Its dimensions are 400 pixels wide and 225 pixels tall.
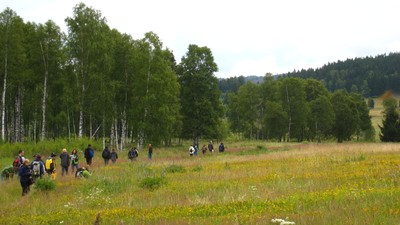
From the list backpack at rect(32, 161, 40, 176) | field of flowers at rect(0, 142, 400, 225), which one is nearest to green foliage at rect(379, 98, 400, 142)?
field of flowers at rect(0, 142, 400, 225)

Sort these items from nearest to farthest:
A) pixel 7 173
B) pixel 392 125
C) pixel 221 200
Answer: pixel 221 200, pixel 7 173, pixel 392 125

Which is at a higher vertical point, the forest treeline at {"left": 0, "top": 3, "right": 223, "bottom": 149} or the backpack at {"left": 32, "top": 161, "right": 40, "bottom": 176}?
the forest treeline at {"left": 0, "top": 3, "right": 223, "bottom": 149}

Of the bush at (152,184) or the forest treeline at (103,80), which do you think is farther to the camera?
the forest treeline at (103,80)

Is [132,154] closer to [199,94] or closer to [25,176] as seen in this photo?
[25,176]

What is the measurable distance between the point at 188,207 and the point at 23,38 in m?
32.8

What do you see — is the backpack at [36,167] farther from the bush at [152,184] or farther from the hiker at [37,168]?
the bush at [152,184]

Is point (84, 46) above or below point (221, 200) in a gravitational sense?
above

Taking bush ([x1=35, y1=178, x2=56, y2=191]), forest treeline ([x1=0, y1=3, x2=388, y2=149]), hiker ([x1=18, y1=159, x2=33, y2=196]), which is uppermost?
forest treeline ([x1=0, y1=3, x2=388, y2=149])

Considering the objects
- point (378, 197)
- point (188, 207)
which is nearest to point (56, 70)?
point (188, 207)

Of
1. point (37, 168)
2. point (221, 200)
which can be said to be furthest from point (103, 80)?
point (221, 200)

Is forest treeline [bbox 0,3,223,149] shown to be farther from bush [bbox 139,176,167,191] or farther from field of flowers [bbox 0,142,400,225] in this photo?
bush [bbox 139,176,167,191]

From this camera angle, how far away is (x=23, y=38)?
3691cm

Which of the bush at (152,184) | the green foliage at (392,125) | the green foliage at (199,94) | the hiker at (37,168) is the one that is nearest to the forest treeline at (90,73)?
the green foliage at (199,94)

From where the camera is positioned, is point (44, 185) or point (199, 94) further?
point (199, 94)
